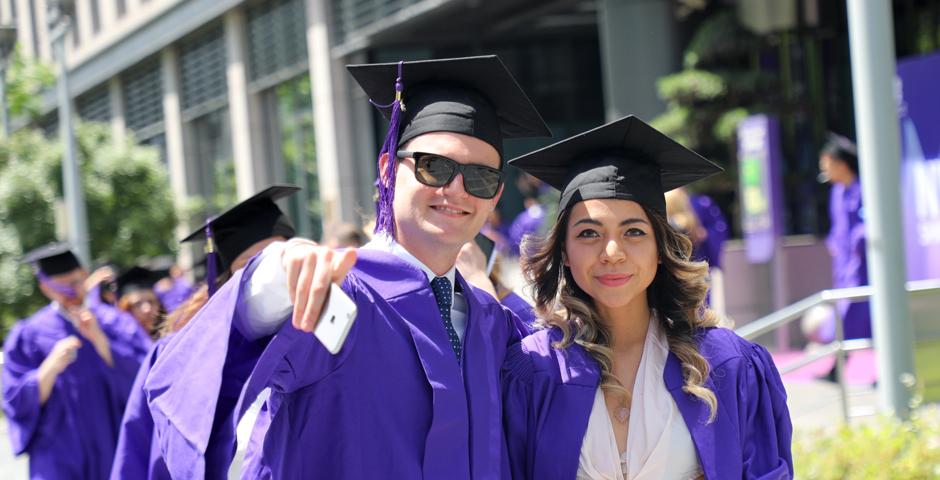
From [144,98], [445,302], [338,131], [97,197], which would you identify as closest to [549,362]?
[445,302]

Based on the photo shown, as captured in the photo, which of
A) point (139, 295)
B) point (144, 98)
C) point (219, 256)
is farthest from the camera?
point (144, 98)

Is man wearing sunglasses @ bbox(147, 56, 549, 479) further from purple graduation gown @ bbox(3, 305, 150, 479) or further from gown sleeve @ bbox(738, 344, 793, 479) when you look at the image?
purple graduation gown @ bbox(3, 305, 150, 479)

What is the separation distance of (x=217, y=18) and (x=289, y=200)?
12.3 feet

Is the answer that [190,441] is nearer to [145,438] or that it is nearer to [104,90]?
[145,438]

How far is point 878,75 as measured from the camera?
5.71 meters

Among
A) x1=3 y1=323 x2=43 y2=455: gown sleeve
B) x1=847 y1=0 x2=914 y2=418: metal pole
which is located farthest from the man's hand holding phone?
x1=3 y1=323 x2=43 y2=455: gown sleeve

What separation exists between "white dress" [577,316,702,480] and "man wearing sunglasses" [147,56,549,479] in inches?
11.8

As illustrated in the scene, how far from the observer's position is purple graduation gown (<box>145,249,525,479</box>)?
2285mm

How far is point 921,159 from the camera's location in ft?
30.9

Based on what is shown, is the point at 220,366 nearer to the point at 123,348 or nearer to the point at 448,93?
the point at 448,93

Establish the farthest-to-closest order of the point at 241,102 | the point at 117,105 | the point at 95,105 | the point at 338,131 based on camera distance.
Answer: the point at 95,105 → the point at 117,105 → the point at 241,102 → the point at 338,131

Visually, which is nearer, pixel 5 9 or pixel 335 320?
pixel 335 320

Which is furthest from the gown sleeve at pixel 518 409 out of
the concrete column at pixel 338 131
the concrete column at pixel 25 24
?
the concrete column at pixel 25 24

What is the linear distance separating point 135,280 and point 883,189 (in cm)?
523
